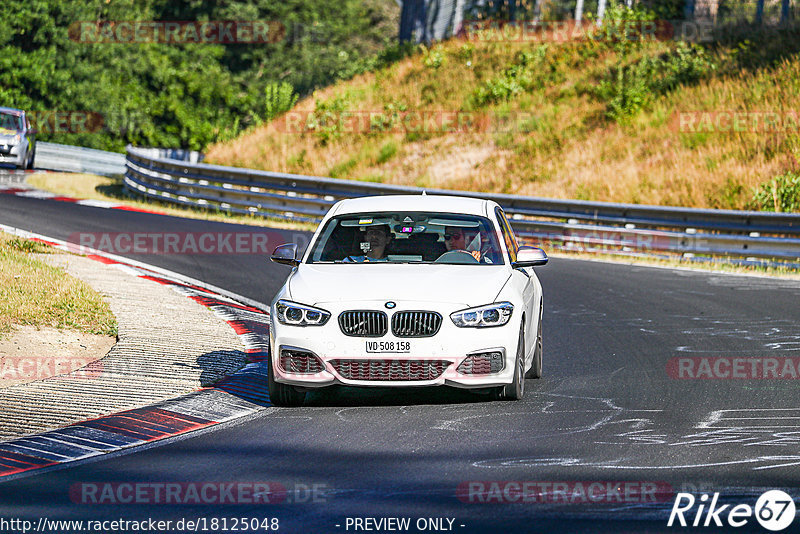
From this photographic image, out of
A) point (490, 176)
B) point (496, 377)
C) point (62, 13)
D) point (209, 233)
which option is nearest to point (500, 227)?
point (496, 377)

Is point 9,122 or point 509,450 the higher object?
point 9,122

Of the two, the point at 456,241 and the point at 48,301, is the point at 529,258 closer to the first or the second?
the point at 456,241

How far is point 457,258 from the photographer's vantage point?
9.90 meters

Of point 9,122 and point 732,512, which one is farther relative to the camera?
point 9,122

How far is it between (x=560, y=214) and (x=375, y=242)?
1370 cm

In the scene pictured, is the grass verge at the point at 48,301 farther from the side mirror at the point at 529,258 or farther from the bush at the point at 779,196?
the bush at the point at 779,196

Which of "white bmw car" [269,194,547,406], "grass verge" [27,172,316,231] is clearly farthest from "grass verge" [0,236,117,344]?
"grass verge" [27,172,316,231]

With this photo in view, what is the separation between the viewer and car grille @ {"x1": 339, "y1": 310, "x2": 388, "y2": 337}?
876 cm

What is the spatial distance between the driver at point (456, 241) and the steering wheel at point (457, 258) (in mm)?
103

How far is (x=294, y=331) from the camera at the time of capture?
884cm

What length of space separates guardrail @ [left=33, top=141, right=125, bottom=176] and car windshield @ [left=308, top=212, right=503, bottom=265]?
107 feet

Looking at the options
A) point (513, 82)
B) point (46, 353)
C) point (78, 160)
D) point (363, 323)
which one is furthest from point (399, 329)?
point (78, 160)

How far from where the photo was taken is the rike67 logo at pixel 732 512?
578cm

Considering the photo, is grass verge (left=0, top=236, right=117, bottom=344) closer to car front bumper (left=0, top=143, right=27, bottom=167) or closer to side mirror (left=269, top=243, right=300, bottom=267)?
side mirror (left=269, top=243, right=300, bottom=267)
